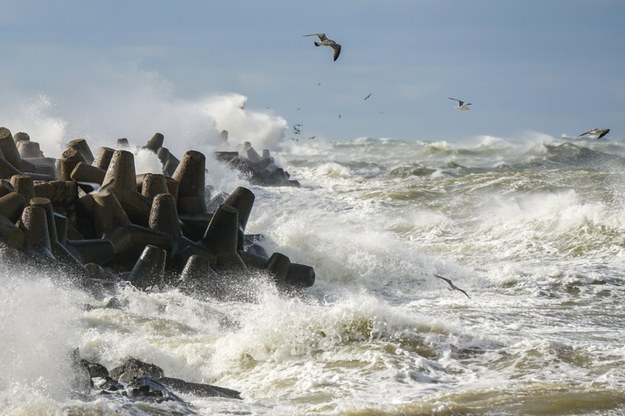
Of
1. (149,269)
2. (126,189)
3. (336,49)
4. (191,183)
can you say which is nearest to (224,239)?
(149,269)

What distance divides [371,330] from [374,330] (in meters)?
0.03

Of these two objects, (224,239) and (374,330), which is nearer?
(374,330)

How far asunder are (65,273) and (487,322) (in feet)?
14.8

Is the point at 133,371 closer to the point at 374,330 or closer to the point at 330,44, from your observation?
the point at 374,330

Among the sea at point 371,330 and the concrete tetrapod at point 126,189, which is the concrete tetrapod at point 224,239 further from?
the concrete tetrapod at point 126,189

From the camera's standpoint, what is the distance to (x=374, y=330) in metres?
10.6

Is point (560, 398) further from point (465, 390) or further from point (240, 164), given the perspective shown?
point (240, 164)

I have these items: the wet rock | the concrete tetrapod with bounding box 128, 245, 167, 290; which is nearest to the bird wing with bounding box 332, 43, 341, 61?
the concrete tetrapod with bounding box 128, 245, 167, 290

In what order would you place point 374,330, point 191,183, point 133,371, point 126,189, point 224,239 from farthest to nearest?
point 191,183 → point 126,189 → point 224,239 → point 374,330 → point 133,371

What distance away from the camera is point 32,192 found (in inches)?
500

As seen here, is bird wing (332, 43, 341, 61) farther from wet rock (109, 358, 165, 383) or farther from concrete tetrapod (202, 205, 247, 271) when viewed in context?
wet rock (109, 358, 165, 383)

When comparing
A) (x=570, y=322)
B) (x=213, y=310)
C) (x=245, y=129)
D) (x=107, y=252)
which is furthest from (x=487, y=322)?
(x=245, y=129)

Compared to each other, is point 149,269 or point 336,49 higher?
point 336,49

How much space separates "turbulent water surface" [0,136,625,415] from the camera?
8.41 metres
